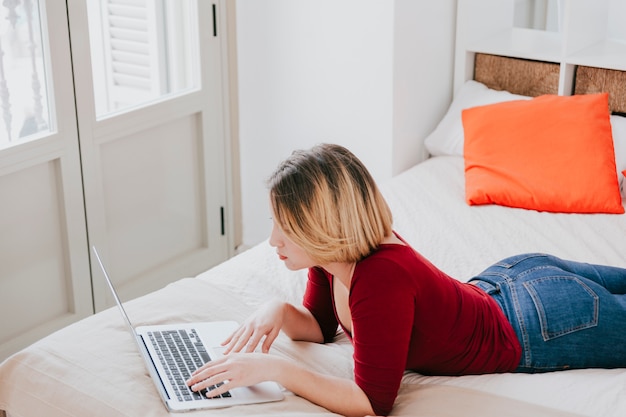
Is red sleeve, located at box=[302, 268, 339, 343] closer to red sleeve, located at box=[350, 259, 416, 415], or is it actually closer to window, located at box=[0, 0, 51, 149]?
red sleeve, located at box=[350, 259, 416, 415]

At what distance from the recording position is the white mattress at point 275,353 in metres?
1.45

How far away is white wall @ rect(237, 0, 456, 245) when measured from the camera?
2.70 m

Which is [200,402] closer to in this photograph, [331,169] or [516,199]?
[331,169]

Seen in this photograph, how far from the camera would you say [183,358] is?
1.54 meters

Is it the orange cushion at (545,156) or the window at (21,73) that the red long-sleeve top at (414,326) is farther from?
the window at (21,73)

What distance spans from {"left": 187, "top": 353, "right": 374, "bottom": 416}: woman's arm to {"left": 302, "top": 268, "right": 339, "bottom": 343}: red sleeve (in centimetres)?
27

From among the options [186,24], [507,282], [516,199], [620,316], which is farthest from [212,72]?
[620,316]

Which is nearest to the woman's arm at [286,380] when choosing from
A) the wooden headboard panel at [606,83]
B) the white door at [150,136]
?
the white door at [150,136]

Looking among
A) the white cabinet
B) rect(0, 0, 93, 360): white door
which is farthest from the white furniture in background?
the white cabinet

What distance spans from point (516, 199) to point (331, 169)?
3.77 feet

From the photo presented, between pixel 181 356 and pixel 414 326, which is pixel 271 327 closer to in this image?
pixel 181 356

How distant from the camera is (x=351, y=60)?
275 cm

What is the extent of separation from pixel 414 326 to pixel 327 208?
0.27 m

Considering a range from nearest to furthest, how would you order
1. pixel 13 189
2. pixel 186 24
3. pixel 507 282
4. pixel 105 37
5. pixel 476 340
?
1. pixel 476 340
2. pixel 507 282
3. pixel 13 189
4. pixel 105 37
5. pixel 186 24
